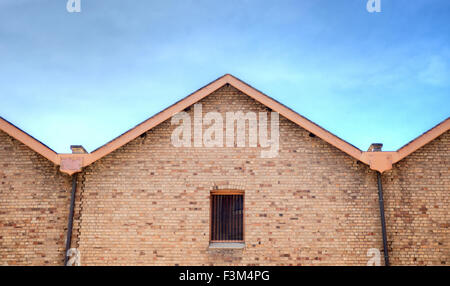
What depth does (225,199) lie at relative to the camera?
9.73 metres

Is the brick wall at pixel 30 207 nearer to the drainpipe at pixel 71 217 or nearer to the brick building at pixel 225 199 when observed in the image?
the brick building at pixel 225 199

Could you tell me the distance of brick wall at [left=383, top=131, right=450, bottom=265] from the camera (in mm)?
9047

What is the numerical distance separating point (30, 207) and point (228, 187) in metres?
5.28

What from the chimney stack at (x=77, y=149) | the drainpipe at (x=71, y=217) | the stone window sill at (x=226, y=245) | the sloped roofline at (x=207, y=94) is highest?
the sloped roofline at (x=207, y=94)

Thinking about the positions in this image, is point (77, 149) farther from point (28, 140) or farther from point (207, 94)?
point (207, 94)

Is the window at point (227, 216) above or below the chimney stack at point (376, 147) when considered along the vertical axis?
below

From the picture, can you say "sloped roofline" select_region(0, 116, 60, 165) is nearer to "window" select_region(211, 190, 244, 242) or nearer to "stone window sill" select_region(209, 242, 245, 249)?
"window" select_region(211, 190, 244, 242)

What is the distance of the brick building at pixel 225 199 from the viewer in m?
9.14

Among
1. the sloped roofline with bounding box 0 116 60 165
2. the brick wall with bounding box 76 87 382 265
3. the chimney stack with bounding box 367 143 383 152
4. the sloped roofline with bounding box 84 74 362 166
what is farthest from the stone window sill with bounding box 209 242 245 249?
the sloped roofline with bounding box 0 116 60 165

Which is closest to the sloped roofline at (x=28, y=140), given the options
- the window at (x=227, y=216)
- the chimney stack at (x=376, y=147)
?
the window at (x=227, y=216)

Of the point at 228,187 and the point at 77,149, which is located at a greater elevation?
the point at 77,149

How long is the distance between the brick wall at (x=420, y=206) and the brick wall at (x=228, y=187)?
50 centimetres

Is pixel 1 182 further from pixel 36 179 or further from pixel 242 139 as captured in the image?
pixel 242 139

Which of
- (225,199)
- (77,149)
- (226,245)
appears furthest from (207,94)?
(226,245)
